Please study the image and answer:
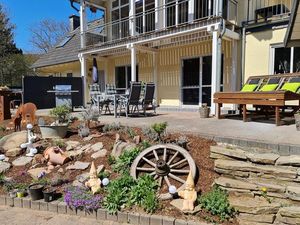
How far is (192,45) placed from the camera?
10.5 meters

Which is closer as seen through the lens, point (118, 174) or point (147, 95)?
point (118, 174)

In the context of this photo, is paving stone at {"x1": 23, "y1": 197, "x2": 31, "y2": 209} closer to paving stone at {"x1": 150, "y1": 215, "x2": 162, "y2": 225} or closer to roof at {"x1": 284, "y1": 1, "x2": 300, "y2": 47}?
paving stone at {"x1": 150, "y1": 215, "x2": 162, "y2": 225}

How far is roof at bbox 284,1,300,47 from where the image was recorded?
17.6 feet

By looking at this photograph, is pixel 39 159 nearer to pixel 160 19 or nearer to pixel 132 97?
pixel 132 97

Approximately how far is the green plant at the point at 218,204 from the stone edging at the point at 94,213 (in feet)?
0.75

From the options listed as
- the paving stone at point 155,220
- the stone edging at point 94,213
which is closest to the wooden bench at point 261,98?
the stone edging at point 94,213

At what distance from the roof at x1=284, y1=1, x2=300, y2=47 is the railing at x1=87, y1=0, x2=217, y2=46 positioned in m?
2.91

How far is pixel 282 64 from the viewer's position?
8320 mm

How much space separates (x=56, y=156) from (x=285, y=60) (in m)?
7.37

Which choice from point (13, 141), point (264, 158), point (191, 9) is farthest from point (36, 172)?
point (191, 9)

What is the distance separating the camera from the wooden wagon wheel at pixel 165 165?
3.52 meters

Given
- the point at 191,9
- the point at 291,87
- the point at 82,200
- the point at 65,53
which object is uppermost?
the point at 191,9

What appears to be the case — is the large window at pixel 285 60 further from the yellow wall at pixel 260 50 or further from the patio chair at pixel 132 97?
the patio chair at pixel 132 97

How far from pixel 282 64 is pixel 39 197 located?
7903mm
